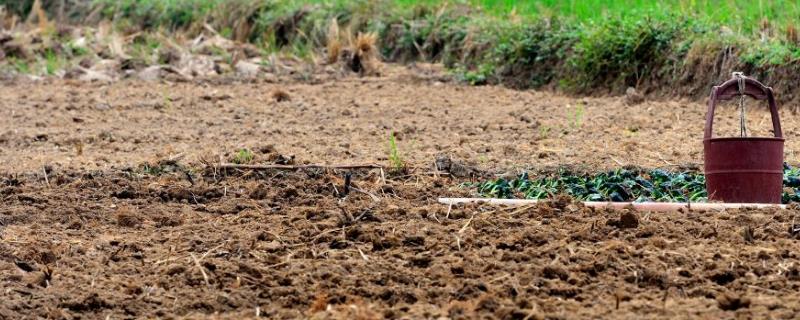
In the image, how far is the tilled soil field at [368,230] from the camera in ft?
12.9

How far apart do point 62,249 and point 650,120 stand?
4343 mm

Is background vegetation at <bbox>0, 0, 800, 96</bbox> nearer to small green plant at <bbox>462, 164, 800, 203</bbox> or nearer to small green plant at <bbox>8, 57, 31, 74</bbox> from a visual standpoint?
small green plant at <bbox>8, 57, 31, 74</bbox>

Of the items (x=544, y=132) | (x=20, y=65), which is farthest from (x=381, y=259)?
(x=20, y=65)

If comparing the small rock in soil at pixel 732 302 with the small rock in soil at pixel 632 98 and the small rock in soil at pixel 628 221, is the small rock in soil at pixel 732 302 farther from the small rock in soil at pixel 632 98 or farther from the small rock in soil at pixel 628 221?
the small rock in soil at pixel 632 98

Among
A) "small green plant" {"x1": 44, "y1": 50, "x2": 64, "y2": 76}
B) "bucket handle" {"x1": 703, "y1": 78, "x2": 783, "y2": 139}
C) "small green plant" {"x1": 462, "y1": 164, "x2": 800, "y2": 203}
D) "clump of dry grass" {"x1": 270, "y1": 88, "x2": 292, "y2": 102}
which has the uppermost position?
"bucket handle" {"x1": 703, "y1": 78, "x2": 783, "y2": 139}

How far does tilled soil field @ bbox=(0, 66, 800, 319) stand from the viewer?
3.92 meters

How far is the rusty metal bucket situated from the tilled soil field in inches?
15.2

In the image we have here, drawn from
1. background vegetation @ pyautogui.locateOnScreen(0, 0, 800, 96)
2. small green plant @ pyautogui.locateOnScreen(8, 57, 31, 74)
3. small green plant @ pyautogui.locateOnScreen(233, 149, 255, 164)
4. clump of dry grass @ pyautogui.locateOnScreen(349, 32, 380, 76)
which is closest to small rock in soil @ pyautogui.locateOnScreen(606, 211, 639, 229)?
small green plant @ pyautogui.locateOnScreen(233, 149, 255, 164)

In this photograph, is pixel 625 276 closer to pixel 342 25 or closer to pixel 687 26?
pixel 687 26

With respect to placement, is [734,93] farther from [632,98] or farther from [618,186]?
[632,98]

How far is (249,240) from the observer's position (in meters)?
4.79

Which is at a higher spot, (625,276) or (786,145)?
(625,276)

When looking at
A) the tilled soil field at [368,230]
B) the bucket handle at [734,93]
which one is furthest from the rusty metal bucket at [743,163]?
the tilled soil field at [368,230]

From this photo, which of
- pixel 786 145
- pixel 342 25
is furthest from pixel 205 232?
pixel 342 25
